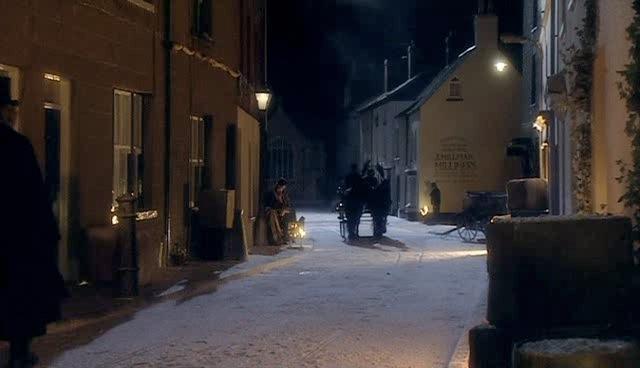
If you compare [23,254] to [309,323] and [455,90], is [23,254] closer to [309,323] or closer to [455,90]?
[309,323]

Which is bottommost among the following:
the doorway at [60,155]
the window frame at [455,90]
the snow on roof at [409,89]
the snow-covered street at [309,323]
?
the snow-covered street at [309,323]

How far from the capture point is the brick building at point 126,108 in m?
14.0

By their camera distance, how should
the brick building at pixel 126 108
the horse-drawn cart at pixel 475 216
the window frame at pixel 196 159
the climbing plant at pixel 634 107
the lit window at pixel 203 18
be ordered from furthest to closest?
the horse-drawn cart at pixel 475 216 → the lit window at pixel 203 18 → the window frame at pixel 196 159 → the brick building at pixel 126 108 → the climbing plant at pixel 634 107

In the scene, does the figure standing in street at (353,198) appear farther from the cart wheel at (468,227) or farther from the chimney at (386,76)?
the chimney at (386,76)

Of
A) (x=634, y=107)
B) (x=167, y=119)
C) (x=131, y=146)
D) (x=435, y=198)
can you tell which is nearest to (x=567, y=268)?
(x=634, y=107)

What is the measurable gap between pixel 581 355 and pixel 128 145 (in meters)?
11.9

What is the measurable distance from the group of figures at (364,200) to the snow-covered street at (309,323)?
344 inches

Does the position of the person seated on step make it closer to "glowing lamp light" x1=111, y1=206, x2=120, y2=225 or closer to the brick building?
the brick building

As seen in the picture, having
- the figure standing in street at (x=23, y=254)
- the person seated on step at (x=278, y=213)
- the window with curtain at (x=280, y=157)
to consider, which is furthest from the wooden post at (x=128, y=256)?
the window with curtain at (x=280, y=157)

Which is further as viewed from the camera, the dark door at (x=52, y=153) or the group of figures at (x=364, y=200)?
the group of figures at (x=364, y=200)

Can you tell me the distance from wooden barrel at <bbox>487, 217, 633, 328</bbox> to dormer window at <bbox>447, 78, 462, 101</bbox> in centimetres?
3957

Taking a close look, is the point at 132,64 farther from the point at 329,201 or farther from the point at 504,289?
the point at 329,201

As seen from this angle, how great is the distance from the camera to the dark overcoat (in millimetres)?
6992

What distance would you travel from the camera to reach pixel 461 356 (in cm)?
967
